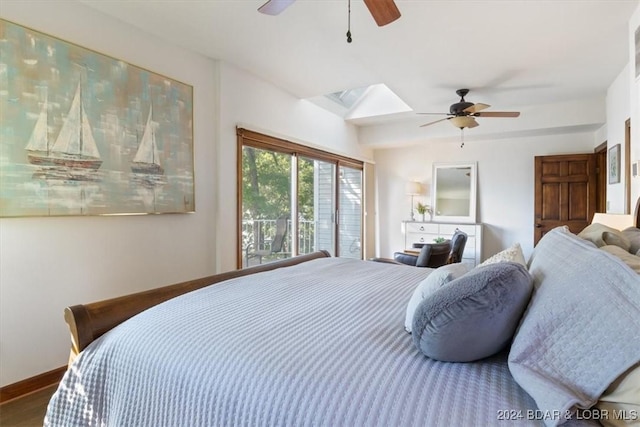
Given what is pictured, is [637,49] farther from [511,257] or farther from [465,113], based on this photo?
[511,257]

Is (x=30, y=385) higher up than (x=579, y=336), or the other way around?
(x=579, y=336)

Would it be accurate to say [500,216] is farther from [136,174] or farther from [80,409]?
[80,409]

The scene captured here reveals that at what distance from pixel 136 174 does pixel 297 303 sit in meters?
1.93

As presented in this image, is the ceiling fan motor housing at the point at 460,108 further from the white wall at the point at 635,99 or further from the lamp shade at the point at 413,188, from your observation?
the lamp shade at the point at 413,188

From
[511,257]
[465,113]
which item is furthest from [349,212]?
[511,257]

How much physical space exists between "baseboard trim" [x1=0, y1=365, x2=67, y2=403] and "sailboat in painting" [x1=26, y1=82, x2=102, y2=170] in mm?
1373

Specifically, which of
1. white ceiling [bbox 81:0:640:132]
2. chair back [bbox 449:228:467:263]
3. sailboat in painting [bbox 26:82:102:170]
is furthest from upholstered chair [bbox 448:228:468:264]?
sailboat in painting [bbox 26:82:102:170]

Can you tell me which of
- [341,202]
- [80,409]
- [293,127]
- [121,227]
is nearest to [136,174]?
[121,227]

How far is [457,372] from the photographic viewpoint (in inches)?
35.7

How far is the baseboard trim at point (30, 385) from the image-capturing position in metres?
2.02

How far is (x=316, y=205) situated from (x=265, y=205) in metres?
1.24

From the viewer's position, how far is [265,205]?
408cm

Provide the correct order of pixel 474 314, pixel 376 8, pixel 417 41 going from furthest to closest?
pixel 417 41 < pixel 376 8 < pixel 474 314

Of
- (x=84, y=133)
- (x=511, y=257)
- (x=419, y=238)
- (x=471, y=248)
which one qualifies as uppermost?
(x=84, y=133)
